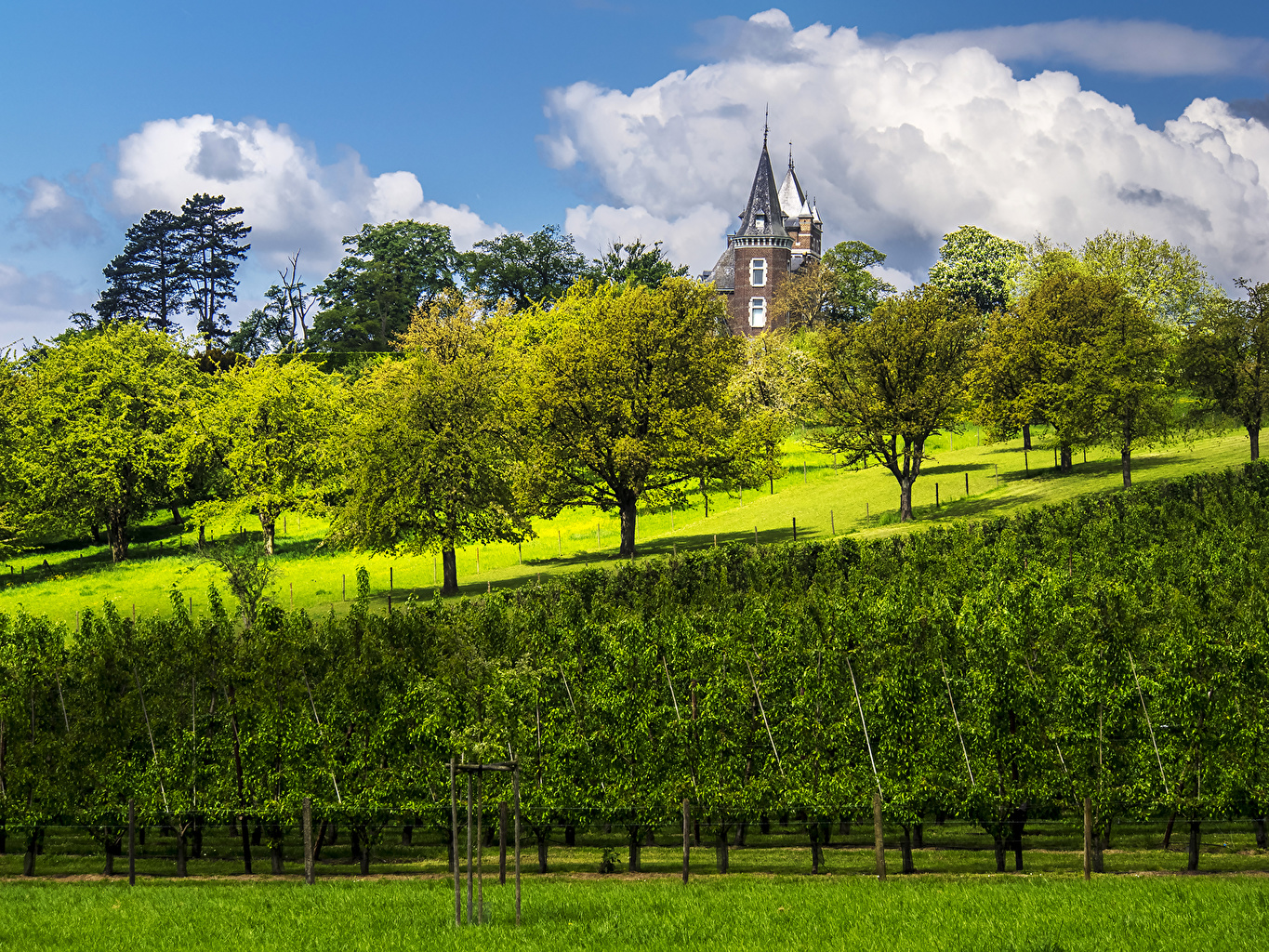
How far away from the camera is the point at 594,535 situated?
2699 inches

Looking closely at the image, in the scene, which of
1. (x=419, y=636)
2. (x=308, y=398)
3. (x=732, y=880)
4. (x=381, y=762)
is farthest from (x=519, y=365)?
(x=732, y=880)

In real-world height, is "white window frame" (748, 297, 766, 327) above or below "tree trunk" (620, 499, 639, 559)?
above

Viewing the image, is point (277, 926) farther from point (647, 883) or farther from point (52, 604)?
point (52, 604)

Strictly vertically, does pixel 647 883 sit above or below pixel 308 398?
below

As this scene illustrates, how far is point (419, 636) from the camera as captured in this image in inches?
1193

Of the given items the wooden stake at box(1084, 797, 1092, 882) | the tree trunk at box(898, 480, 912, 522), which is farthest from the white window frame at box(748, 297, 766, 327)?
the wooden stake at box(1084, 797, 1092, 882)

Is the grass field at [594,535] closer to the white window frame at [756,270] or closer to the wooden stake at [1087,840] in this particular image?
the wooden stake at [1087,840]

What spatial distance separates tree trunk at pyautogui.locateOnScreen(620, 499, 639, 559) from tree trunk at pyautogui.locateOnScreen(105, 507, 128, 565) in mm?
34955

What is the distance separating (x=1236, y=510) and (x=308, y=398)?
53.5 meters

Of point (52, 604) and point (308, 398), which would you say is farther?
point (308, 398)

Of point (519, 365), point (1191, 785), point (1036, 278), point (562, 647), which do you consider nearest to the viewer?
point (1191, 785)

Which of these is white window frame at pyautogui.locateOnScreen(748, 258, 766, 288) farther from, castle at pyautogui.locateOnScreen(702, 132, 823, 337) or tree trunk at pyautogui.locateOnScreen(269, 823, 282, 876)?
tree trunk at pyautogui.locateOnScreen(269, 823, 282, 876)

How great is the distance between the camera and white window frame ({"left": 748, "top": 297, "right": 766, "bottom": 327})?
12550 cm

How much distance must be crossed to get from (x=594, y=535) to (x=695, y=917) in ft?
171
